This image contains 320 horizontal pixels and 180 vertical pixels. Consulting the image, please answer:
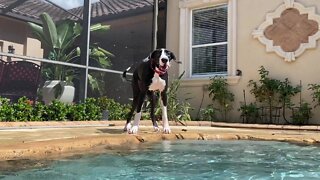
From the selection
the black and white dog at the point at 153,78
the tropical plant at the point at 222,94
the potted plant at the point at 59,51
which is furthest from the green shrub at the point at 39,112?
the tropical plant at the point at 222,94

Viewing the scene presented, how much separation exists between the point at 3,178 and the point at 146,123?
4.39 meters

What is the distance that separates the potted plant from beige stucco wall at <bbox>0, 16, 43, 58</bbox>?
0.41ft

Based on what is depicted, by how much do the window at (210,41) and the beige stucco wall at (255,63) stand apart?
42cm

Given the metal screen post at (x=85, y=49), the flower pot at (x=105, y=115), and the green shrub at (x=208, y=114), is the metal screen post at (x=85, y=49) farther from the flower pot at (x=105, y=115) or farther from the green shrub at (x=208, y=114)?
the green shrub at (x=208, y=114)

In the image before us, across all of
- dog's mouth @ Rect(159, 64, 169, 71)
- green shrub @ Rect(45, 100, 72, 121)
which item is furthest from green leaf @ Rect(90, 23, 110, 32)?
dog's mouth @ Rect(159, 64, 169, 71)

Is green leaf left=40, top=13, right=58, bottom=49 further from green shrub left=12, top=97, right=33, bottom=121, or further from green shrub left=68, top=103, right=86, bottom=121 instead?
green shrub left=12, top=97, right=33, bottom=121

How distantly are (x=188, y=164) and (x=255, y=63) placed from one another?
→ 622 cm

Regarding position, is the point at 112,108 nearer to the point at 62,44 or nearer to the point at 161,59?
the point at 62,44

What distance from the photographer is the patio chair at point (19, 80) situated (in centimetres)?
546

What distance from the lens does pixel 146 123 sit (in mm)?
5961

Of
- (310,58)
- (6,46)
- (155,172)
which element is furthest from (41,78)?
(310,58)

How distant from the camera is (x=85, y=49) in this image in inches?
266

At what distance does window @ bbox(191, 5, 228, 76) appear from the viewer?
8609 millimetres

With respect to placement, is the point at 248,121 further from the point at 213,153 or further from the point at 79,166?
the point at 79,166
